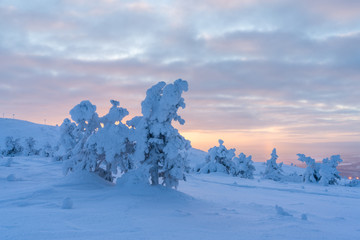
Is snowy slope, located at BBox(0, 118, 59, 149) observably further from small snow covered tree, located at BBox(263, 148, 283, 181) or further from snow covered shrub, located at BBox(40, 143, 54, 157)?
small snow covered tree, located at BBox(263, 148, 283, 181)

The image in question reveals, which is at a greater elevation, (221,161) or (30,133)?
(30,133)

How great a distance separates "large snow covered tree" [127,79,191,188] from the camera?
506 inches

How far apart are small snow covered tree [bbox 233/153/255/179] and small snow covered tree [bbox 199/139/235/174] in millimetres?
1083

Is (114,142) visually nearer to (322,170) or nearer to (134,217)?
(134,217)

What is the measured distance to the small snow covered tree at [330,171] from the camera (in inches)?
1295

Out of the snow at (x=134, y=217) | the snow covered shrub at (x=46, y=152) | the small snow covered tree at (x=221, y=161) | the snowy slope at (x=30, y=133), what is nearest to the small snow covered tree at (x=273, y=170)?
the small snow covered tree at (x=221, y=161)

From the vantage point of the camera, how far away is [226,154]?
Result: 134ft

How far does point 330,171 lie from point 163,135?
29.4m

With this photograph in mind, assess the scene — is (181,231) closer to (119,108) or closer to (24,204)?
(24,204)

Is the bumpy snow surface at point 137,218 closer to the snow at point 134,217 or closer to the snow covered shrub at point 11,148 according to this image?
the snow at point 134,217

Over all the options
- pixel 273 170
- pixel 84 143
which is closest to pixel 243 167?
pixel 273 170

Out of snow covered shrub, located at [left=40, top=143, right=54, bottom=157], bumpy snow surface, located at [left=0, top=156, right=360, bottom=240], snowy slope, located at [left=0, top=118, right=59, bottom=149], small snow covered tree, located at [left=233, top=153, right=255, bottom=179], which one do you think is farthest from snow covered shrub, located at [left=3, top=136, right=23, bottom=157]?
snowy slope, located at [left=0, top=118, right=59, bottom=149]

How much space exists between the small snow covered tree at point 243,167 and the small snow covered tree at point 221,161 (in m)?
1.08

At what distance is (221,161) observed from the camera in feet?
136
